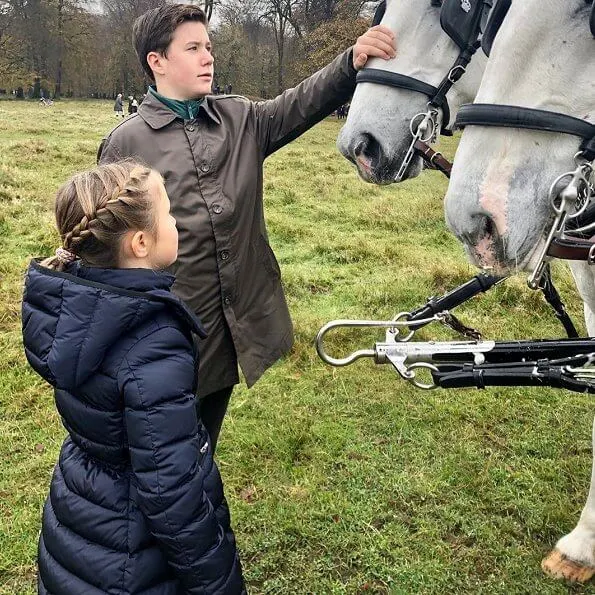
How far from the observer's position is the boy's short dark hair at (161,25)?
2170 mm

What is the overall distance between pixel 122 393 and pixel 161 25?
4.65 ft

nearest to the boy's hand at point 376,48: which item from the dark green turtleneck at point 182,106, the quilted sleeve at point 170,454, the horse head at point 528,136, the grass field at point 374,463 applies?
the dark green turtleneck at point 182,106

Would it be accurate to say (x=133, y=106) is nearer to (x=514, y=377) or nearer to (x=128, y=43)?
(x=514, y=377)

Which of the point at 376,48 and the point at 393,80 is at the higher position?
the point at 376,48

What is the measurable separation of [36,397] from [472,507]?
2859 millimetres

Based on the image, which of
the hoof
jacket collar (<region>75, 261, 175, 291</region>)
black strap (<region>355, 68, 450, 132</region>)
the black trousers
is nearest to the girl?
jacket collar (<region>75, 261, 175, 291</region>)

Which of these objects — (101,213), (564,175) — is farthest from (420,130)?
(101,213)

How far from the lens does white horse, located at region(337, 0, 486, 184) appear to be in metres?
2.40

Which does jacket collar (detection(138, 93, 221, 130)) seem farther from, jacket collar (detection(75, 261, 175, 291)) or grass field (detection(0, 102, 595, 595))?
grass field (detection(0, 102, 595, 595))

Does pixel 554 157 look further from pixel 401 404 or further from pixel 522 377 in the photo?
pixel 401 404

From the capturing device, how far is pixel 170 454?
5.01 feet

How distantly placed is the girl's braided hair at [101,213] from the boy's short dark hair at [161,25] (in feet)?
2.59

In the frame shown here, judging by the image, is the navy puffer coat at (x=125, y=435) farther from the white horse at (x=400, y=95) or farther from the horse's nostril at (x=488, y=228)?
the white horse at (x=400, y=95)

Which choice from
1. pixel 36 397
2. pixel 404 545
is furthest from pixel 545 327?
pixel 36 397
